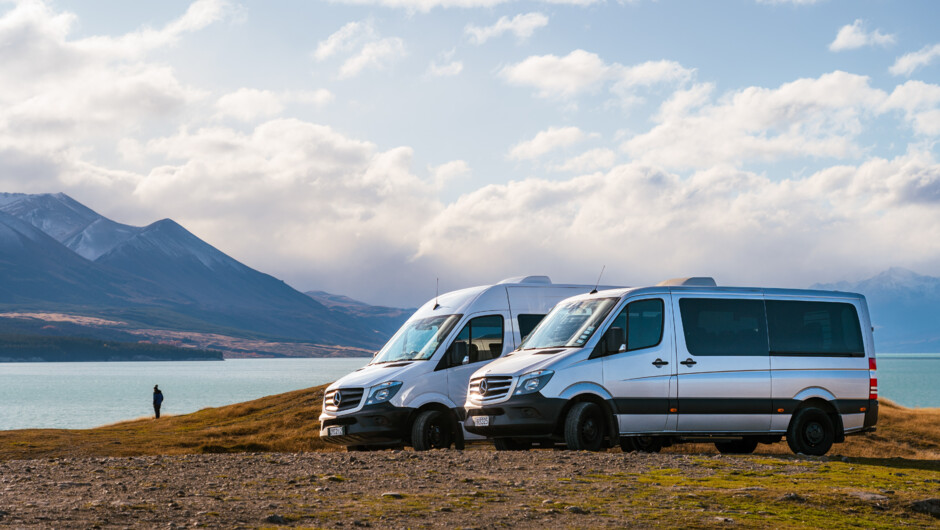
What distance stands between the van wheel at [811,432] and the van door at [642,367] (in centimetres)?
268

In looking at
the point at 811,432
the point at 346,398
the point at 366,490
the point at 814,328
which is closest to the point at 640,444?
the point at 811,432

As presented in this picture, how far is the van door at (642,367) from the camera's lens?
52.7ft

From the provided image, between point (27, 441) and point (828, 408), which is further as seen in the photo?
point (27, 441)

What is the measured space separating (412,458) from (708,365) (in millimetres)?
5446

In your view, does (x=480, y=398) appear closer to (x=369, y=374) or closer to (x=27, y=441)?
(x=369, y=374)

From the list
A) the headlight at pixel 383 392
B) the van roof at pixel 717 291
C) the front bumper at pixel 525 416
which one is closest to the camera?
the front bumper at pixel 525 416

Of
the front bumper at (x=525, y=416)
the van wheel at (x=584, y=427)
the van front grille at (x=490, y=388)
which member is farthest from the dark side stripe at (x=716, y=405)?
the van front grille at (x=490, y=388)

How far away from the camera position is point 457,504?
390 inches

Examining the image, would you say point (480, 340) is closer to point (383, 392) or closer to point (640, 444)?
point (383, 392)

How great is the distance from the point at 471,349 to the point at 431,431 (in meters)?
1.75

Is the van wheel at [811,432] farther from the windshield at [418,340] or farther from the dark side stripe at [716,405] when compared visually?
the windshield at [418,340]

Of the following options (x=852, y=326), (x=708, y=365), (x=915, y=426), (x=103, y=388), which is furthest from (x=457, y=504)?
(x=103, y=388)

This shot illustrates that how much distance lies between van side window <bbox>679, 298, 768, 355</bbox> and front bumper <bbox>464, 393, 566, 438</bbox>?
8.98 ft

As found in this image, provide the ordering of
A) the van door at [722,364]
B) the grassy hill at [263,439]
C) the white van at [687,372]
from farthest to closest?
the grassy hill at [263,439]
the van door at [722,364]
the white van at [687,372]
